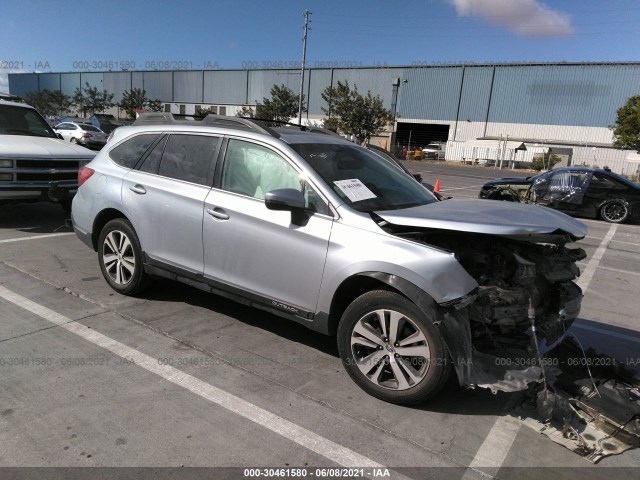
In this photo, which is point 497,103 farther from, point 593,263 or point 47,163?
point 47,163

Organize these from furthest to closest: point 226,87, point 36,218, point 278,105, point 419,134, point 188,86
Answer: point 188,86 < point 226,87 < point 419,134 < point 278,105 < point 36,218

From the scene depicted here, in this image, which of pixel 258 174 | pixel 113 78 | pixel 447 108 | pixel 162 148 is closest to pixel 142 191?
pixel 162 148

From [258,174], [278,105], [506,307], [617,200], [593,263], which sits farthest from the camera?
[278,105]

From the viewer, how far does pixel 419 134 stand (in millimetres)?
63562

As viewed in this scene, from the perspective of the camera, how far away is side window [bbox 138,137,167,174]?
465 cm

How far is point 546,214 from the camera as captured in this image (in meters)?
3.63

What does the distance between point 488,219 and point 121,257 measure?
354cm

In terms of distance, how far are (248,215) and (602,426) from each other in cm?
282

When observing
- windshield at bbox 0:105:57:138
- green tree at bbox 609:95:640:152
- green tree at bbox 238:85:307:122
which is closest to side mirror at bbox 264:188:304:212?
windshield at bbox 0:105:57:138

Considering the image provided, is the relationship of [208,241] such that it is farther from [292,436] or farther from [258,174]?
[292,436]

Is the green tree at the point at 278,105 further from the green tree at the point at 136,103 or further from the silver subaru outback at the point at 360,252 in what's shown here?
the silver subaru outback at the point at 360,252

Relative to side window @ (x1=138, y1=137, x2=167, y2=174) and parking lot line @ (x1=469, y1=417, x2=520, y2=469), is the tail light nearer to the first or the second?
side window @ (x1=138, y1=137, x2=167, y2=174)

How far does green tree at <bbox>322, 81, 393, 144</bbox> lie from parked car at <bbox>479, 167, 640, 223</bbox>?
32.3 metres

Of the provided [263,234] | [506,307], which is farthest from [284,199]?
[506,307]
